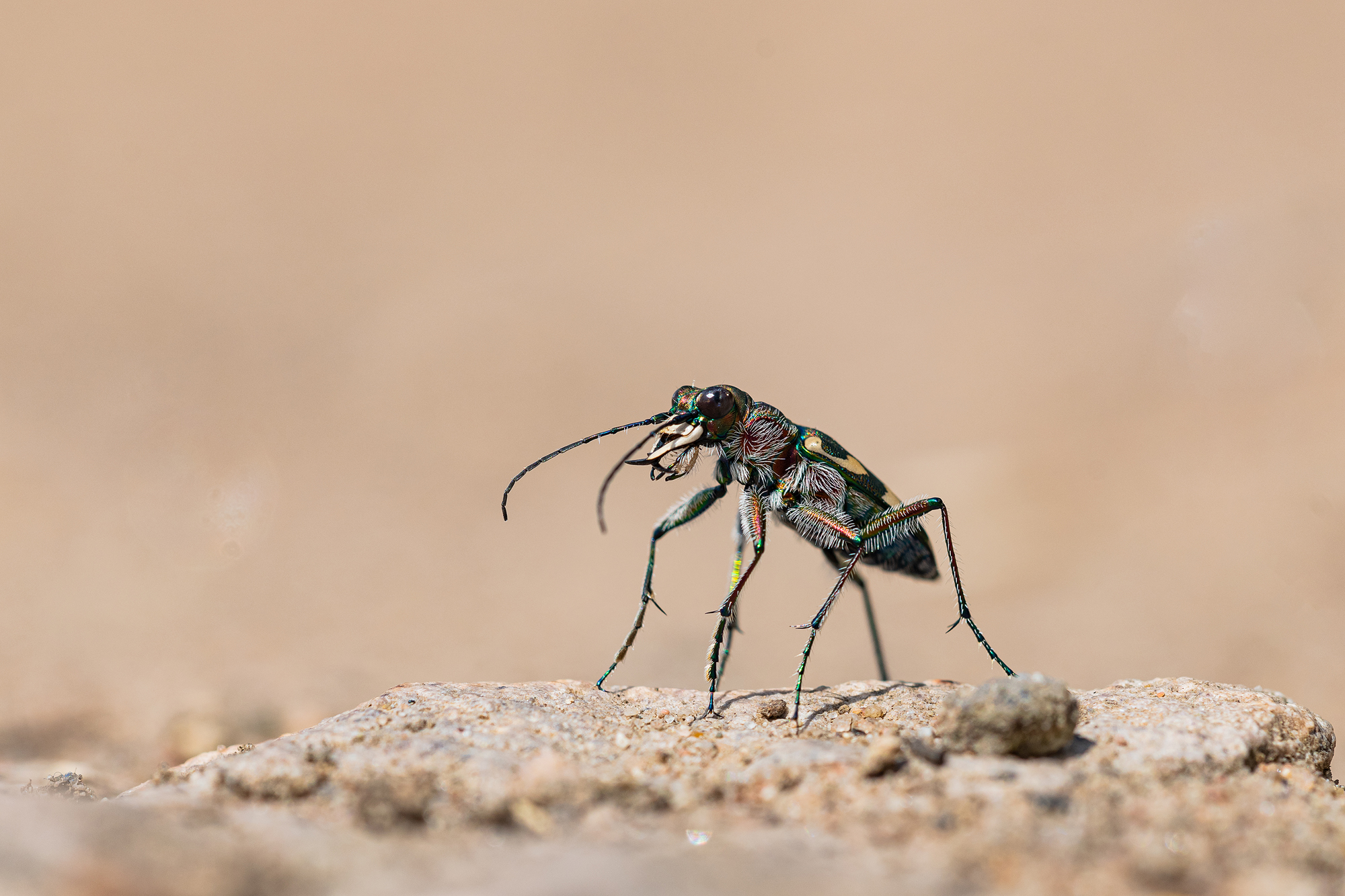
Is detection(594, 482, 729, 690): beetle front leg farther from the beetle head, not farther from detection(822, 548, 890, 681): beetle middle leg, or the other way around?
detection(822, 548, 890, 681): beetle middle leg

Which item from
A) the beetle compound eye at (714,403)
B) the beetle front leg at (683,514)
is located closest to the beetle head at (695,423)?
the beetle compound eye at (714,403)

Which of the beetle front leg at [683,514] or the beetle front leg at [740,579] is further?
the beetle front leg at [683,514]

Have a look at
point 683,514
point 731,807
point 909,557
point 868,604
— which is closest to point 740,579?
point 683,514

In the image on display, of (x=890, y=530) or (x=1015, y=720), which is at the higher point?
(x=890, y=530)

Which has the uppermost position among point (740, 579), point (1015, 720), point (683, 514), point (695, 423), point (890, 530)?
point (695, 423)

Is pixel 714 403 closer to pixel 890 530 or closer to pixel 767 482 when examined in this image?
pixel 767 482

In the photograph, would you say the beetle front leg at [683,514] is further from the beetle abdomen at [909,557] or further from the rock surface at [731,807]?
the rock surface at [731,807]

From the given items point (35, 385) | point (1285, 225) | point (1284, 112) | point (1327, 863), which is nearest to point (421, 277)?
point (35, 385)

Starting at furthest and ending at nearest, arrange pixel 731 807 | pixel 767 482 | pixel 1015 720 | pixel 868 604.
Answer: pixel 868 604
pixel 767 482
pixel 1015 720
pixel 731 807
